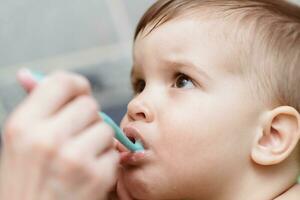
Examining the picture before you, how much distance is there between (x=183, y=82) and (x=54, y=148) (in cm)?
33

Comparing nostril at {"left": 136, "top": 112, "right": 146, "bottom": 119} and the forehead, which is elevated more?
the forehead

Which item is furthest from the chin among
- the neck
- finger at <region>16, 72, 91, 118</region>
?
finger at <region>16, 72, 91, 118</region>

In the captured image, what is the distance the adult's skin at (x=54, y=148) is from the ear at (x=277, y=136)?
297 mm

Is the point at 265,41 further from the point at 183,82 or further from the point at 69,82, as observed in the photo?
the point at 69,82

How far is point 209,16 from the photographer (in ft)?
3.10

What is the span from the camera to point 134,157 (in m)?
0.84

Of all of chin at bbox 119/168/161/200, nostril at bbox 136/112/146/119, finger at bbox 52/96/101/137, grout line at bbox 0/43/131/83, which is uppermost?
finger at bbox 52/96/101/137

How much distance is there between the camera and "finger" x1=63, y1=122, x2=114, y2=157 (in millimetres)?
659

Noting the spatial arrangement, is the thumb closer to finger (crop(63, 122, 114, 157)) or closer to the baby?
finger (crop(63, 122, 114, 157))

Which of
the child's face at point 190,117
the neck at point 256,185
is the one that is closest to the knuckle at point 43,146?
the child's face at point 190,117

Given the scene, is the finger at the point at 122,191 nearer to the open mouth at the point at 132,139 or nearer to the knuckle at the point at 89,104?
the open mouth at the point at 132,139

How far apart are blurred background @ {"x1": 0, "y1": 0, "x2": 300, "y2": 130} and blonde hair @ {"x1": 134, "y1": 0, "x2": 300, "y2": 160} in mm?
825

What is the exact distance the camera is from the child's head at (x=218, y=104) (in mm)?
867

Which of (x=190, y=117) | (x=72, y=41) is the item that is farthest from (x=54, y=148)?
(x=72, y=41)
